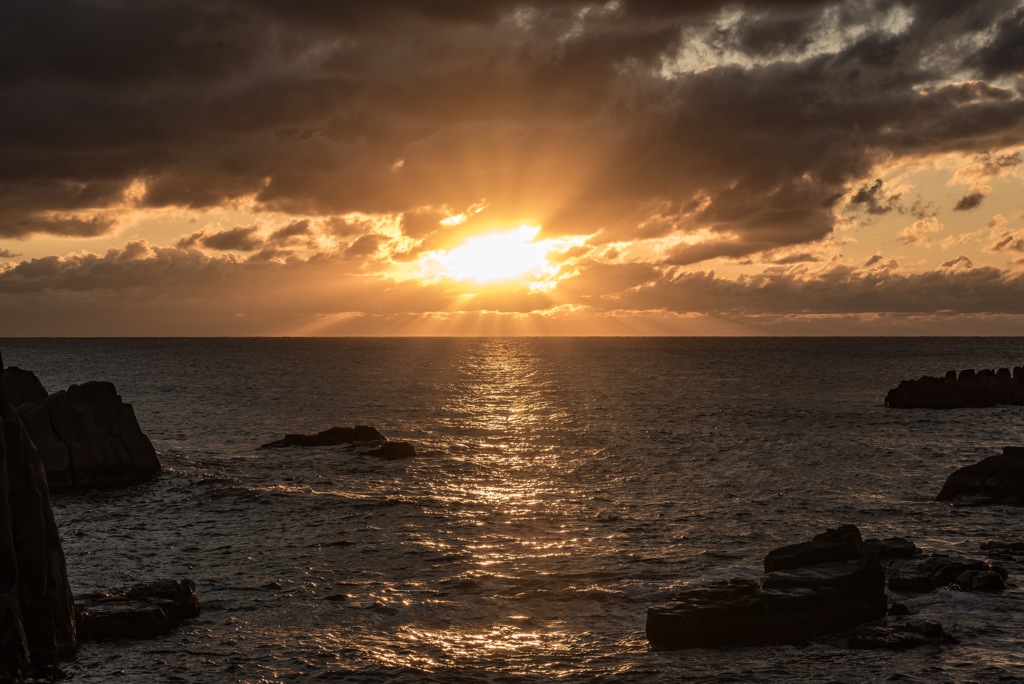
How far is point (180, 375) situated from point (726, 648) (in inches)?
6665

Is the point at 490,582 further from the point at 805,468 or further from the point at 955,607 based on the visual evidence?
the point at 805,468

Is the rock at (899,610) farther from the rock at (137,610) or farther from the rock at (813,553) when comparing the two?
the rock at (137,610)

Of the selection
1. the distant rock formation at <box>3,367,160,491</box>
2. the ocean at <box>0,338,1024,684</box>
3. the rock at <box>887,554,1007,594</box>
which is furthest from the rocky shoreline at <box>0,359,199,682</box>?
the rock at <box>887,554,1007,594</box>

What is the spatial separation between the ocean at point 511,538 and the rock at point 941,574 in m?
0.72

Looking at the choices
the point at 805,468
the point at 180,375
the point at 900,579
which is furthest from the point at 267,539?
the point at 180,375

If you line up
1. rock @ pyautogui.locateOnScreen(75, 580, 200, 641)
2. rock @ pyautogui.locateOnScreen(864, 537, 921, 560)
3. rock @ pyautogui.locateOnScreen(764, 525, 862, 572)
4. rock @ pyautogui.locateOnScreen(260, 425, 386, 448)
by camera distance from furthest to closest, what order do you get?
1. rock @ pyautogui.locateOnScreen(260, 425, 386, 448)
2. rock @ pyautogui.locateOnScreen(864, 537, 921, 560)
3. rock @ pyautogui.locateOnScreen(764, 525, 862, 572)
4. rock @ pyautogui.locateOnScreen(75, 580, 200, 641)

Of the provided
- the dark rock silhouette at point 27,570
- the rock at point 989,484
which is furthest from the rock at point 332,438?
the dark rock silhouette at point 27,570

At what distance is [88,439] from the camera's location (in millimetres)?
55250

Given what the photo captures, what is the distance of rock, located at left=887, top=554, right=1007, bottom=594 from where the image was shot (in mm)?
32750

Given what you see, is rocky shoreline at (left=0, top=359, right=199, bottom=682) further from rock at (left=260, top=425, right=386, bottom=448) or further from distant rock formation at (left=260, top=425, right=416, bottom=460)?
rock at (left=260, top=425, right=386, bottom=448)

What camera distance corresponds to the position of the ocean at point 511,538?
26.8 metres

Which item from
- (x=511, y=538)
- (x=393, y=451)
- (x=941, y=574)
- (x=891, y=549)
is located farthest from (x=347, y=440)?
(x=941, y=574)

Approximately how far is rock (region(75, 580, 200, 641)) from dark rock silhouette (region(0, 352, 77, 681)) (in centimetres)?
95

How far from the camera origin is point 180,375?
180 m
